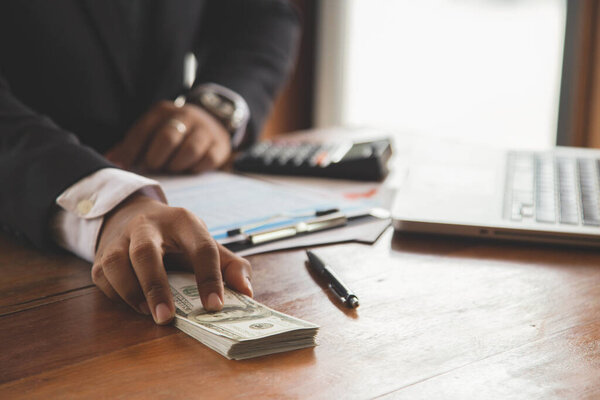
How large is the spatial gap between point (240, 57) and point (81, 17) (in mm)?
361

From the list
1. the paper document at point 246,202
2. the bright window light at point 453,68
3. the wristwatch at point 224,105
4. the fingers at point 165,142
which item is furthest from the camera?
the bright window light at point 453,68

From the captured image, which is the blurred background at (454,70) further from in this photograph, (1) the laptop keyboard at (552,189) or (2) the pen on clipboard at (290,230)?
(2) the pen on clipboard at (290,230)

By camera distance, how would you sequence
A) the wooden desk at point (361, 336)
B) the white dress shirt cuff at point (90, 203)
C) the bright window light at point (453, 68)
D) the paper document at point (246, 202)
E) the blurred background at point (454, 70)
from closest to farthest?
the wooden desk at point (361, 336)
the white dress shirt cuff at point (90, 203)
the paper document at point (246, 202)
the blurred background at point (454, 70)
the bright window light at point (453, 68)

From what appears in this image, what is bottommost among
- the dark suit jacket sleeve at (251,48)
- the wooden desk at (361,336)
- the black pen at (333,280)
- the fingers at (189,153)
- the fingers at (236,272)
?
the wooden desk at (361,336)

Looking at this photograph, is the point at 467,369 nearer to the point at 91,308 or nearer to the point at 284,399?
the point at 284,399

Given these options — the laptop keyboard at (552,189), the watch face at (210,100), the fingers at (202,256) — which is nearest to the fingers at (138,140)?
the watch face at (210,100)

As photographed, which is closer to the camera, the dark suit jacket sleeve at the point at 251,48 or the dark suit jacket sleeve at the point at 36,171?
the dark suit jacket sleeve at the point at 36,171

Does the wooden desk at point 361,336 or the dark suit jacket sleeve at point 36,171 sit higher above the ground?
the dark suit jacket sleeve at point 36,171

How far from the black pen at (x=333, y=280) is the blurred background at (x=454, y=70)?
1.39 metres

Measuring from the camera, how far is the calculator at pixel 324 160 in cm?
113

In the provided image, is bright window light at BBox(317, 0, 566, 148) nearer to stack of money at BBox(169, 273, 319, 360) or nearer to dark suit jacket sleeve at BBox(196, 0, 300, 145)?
dark suit jacket sleeve at BBox(196, 0, 300, 145)

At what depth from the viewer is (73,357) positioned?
52 cm

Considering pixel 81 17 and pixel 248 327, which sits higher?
pixel 81 17

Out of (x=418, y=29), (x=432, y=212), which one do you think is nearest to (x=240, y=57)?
(x=432, y=212)
